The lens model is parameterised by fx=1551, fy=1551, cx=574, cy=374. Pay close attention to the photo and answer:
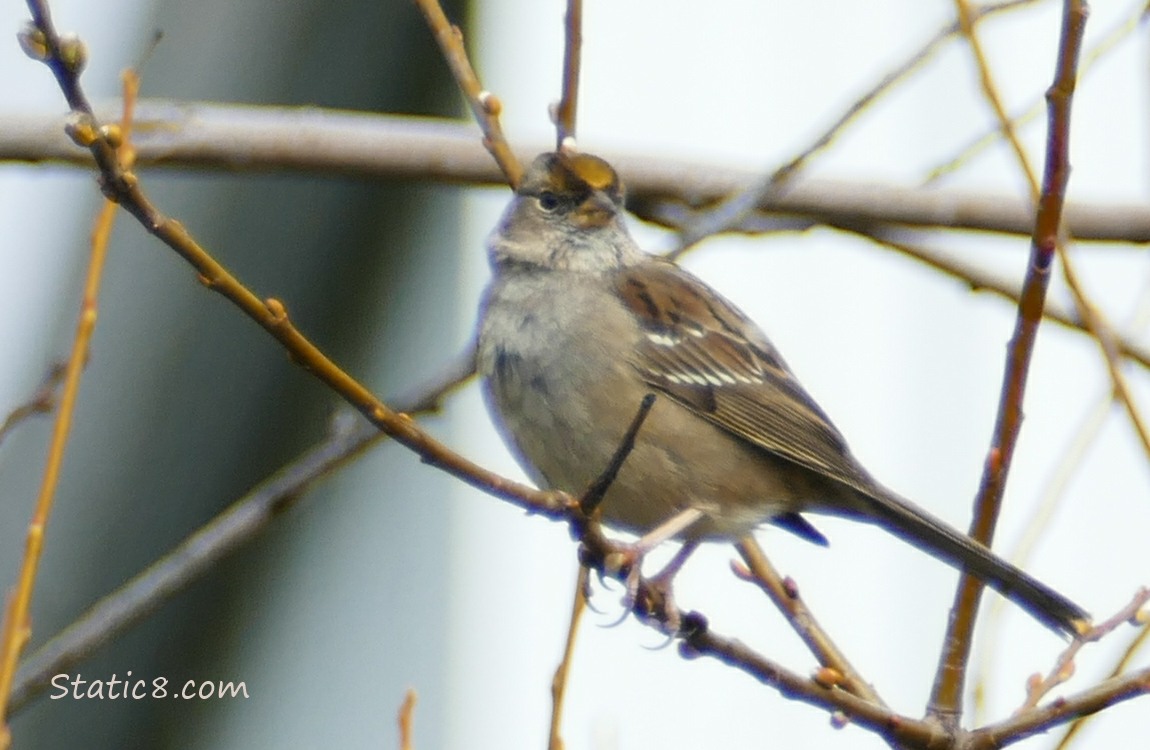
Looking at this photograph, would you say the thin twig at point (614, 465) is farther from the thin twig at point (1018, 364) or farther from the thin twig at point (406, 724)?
the thin twig at point (1018, 364)

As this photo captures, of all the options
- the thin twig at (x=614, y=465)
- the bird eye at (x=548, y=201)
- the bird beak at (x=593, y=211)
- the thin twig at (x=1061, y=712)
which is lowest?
the thin twig at (x=1061, y=712)

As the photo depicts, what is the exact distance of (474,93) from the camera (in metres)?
3.52

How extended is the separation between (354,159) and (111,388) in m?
1.17

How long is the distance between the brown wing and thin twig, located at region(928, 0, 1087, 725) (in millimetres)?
1025

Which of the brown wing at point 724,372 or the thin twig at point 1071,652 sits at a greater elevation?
the brown wing at point 724,372

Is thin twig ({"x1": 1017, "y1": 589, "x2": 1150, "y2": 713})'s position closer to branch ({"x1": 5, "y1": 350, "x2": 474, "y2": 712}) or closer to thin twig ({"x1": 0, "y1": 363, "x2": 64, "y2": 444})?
branch ({"x1": 5, "y1": 350, "x2": 474, "y2": 712})

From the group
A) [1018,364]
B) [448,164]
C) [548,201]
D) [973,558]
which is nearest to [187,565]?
[448,164]

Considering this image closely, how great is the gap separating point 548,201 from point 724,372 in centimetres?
65

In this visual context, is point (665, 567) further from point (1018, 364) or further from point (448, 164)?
point (1018, 364)

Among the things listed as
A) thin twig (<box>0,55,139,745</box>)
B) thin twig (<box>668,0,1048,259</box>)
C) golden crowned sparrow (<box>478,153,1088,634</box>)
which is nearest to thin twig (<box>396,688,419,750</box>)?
thin twig (<box>0,55,139,745</box>)

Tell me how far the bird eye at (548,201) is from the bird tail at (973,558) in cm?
111

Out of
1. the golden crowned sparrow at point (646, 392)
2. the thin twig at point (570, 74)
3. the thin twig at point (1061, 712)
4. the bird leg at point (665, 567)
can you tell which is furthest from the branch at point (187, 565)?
the thin twig at point (1061, 712)

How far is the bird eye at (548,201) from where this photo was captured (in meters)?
4.09

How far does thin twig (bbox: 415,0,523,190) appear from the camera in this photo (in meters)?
3.44
